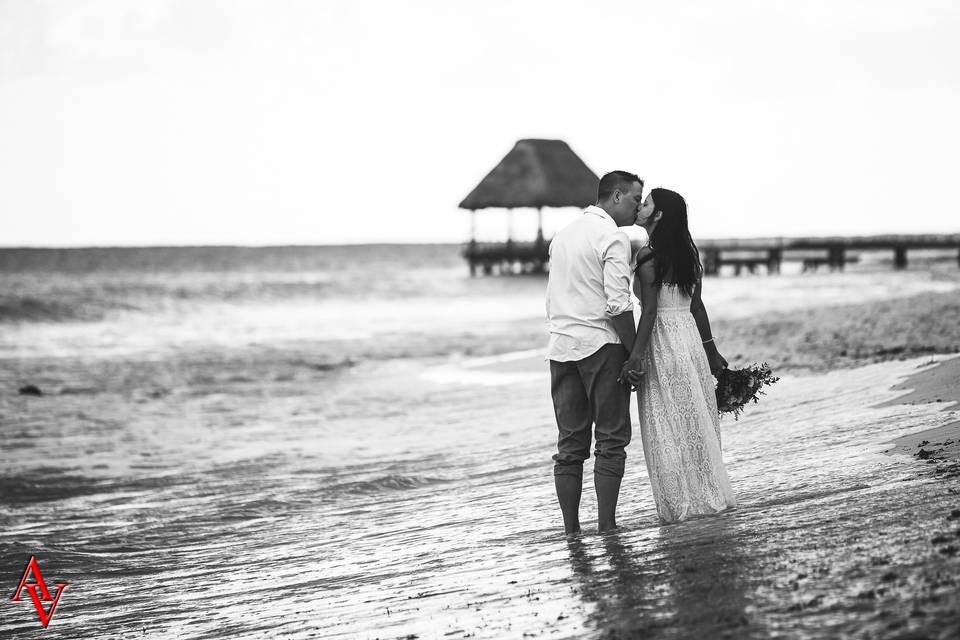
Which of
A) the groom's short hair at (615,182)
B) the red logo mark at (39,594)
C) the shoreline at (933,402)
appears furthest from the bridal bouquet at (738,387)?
the red logo mark at (39,594)

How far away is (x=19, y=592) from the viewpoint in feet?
16.4

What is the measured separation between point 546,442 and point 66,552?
3469mm

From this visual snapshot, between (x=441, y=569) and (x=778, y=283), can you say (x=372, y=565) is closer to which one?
(x=441, y=569)

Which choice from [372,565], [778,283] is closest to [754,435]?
[372,565]

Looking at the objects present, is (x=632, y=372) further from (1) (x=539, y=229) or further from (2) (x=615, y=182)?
(1) (x=539, y=229)

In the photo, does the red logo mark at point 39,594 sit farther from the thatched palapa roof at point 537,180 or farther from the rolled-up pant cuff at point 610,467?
the thatched palapa roof at point 537,180

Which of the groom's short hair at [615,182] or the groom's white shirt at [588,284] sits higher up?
the groom's short hair at [615,182]

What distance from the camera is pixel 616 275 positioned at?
4336mm

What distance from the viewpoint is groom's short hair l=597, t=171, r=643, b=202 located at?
4484mm

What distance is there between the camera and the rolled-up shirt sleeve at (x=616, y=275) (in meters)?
4.33

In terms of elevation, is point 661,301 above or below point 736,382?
above

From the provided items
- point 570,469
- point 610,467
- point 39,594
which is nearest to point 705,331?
point 610,467

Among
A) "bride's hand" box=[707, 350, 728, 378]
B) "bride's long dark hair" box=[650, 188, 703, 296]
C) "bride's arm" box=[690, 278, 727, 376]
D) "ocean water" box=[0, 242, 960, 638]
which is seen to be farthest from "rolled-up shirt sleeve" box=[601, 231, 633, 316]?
"ocean water" box=[0, 242, 960, 638]

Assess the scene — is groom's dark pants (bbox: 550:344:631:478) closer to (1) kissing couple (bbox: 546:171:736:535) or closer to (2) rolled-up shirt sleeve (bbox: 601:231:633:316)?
(1) kissing couple (bbox: 546:171:736:535)
